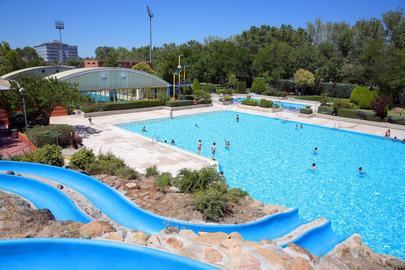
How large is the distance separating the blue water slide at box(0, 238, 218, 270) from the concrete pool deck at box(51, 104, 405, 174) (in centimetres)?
1076

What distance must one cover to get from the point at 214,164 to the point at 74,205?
28.7 feet

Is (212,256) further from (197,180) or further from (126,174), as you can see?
(126,174)

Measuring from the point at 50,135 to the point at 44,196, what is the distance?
A: 924 centimetres

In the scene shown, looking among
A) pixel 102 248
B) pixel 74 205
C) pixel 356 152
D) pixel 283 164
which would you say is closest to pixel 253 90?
pixel 356 152

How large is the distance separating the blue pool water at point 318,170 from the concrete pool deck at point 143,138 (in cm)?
173

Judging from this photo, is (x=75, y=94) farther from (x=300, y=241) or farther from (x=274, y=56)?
(x=274, y=56)

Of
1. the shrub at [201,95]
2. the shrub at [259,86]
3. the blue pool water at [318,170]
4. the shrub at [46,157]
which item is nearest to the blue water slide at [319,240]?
the blue pool water at [318,170]

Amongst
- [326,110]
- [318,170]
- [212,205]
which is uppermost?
[326,110]

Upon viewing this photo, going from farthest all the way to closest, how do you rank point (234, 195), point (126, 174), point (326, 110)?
1. point (326, 110)
2. point (126, 174)
3. point (234, 195)

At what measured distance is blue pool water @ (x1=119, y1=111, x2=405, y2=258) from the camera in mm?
12844

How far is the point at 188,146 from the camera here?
23.2 metres

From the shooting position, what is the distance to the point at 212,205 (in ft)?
34.4

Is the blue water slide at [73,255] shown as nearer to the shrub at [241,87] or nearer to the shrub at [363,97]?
the shrub at [363,97]

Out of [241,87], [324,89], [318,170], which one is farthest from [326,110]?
[241,87]
